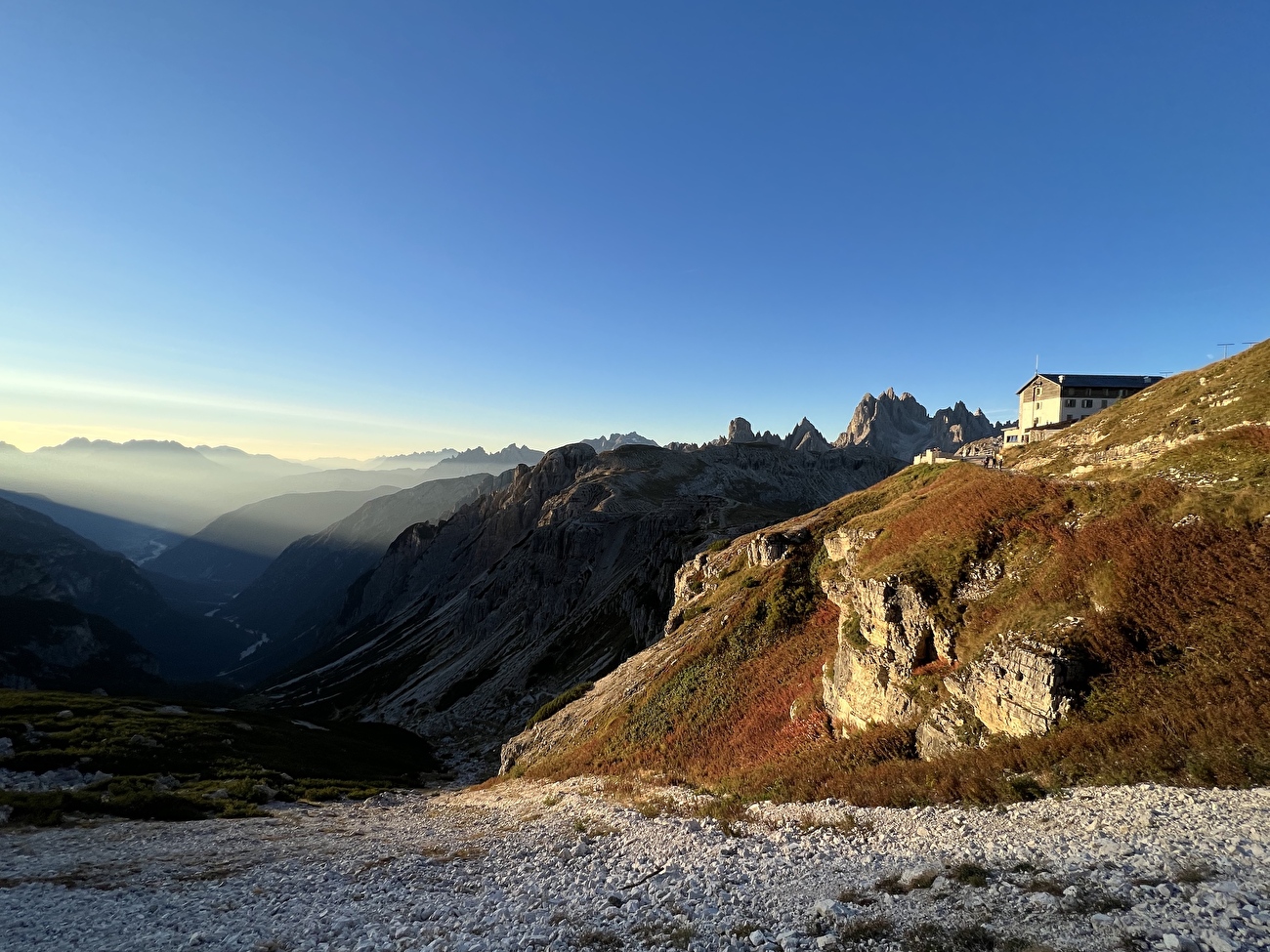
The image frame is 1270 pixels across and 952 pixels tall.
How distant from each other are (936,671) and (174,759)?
6085 cm

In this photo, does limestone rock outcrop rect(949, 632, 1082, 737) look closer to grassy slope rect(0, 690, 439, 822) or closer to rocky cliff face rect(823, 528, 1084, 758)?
rocky cliff face rect(823, 528, 1084, 758)

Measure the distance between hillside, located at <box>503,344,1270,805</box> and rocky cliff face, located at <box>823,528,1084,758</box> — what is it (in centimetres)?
9

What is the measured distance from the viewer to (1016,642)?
67.8 ft

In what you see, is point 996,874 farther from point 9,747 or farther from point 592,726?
point 9,747

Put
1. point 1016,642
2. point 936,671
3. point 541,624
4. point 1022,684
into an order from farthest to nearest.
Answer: point 541,624 → point 936,671 → point 1016,642 → point 1022,684

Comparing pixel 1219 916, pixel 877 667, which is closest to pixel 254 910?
pixel 1219 916

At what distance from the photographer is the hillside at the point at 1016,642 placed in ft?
55.7

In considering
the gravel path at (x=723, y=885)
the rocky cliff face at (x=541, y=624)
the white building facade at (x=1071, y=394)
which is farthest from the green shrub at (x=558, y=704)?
the white building facade at (x=1071, y=394)

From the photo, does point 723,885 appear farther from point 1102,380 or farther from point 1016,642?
point 1102,380

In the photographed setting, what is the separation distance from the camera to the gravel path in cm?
1077

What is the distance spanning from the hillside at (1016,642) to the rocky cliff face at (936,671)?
0.09m

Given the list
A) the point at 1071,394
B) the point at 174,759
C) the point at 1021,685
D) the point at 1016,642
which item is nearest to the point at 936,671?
the point at 1016,642

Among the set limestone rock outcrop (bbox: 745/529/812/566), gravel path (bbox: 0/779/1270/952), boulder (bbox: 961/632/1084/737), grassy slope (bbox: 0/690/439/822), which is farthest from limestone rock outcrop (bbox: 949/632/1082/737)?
grassy slope (bbox: 0/690/439/822)

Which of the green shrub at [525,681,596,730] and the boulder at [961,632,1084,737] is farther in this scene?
the green shrub at [525,681,596,730]
